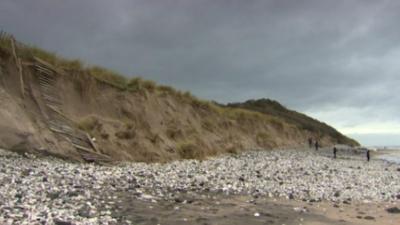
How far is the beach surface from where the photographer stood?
10148 mm

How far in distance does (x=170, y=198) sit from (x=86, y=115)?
1179cm

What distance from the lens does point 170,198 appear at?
12.8m

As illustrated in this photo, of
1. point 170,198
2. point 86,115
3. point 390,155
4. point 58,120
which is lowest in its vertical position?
point 170,198

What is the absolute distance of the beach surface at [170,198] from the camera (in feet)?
33.3

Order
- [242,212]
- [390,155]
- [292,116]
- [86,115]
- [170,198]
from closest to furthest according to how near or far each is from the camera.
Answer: [242,212] < [170,198] < [86,115] < [390,155] < [292,116]

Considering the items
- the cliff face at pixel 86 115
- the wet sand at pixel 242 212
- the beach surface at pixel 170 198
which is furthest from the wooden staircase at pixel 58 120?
the wet sand at pixel 242 212

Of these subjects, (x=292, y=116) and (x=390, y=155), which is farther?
(x=292, y=116)

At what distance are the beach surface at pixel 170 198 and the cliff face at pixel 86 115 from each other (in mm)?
1343

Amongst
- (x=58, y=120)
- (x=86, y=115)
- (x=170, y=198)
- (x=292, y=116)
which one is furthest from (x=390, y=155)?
(x=170, y=198)

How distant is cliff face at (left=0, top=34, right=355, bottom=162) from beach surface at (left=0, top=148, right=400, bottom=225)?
1.34 meters

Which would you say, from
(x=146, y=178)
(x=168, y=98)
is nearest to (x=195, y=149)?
(x=168, y=98)

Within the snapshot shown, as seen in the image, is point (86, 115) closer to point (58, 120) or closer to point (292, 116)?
point (58, 120)

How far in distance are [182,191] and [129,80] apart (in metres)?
16.5

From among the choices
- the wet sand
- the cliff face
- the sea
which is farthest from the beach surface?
the sea
